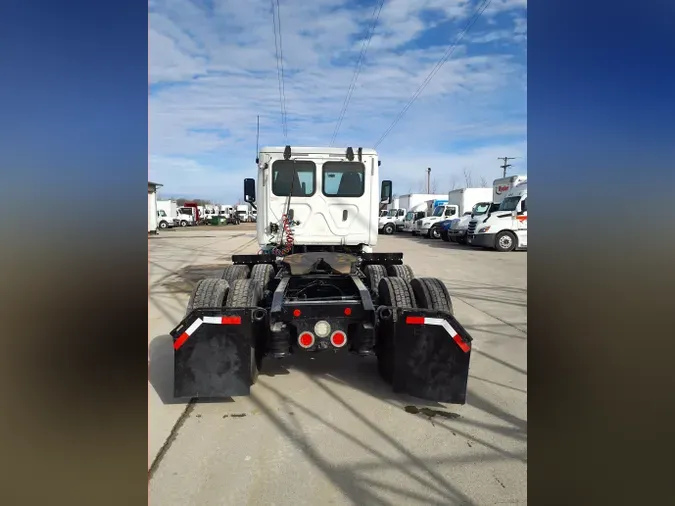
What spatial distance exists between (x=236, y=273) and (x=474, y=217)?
1690 centimetres

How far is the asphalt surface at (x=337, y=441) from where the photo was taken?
2.46m

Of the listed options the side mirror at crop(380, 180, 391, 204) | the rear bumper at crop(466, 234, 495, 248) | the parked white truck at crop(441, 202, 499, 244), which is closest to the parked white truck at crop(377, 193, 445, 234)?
the parked white truck at crop(441, 202, 499, 244)

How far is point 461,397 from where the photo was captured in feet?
11.5

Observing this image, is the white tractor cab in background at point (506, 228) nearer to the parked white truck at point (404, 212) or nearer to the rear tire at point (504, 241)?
the rear tire at point (504, 241)

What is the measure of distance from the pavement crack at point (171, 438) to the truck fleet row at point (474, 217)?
1235cm

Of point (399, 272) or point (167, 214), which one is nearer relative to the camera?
point (399, 272)

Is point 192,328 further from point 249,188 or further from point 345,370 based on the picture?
point 249,188

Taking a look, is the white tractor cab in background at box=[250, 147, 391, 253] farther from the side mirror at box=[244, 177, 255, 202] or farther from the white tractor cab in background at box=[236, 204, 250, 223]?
the white tractor cab in background at box=[236, 204, 250, 223]

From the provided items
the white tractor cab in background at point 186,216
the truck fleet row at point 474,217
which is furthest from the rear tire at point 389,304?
the white tractor cab in background at point 186,216

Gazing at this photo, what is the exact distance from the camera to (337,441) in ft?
9.85

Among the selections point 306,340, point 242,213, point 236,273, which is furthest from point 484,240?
point 242,213
